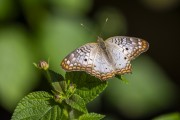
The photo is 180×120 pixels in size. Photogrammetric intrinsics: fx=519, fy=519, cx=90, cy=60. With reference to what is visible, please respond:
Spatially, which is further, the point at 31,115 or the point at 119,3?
the point at 119,3

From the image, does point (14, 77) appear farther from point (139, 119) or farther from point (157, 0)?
point (157, 0)

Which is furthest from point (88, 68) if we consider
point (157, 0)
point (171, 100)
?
point (157, 0)

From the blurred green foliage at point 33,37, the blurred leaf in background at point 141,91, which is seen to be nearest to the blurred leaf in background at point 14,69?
the blurred green foliage at point 33,37

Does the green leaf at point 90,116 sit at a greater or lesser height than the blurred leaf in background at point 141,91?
greater

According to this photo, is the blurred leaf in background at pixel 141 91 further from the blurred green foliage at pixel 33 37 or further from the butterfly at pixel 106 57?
the butterfly at pixel 106 57

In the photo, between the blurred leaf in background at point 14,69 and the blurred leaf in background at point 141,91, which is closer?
the blurred leaf in background at point 14,69

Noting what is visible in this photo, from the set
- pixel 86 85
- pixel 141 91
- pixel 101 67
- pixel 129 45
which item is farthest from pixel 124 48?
pixel 141 91

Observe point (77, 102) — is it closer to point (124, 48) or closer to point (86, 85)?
point (86, 85)
